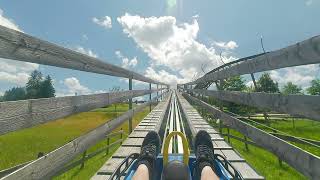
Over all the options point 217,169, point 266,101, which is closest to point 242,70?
point 266,101

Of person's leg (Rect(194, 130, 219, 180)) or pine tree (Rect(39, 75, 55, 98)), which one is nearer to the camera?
person's leg (Rect(194, 130, 219, 180))

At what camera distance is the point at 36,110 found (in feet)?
5.95

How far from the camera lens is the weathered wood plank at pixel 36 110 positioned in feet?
5.05

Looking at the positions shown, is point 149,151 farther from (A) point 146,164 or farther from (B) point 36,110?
(B) point 36,110

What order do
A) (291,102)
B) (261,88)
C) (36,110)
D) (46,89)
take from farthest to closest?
1. (46,89)
2. (261,88)
3. (291,102)
4. (36,110)

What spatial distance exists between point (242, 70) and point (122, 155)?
1.69 meters

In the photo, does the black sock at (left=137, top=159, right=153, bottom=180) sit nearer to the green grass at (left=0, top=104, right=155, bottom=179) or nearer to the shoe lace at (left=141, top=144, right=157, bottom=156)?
the shoe lace at (left=141, top=144, right=157, bottom=156)

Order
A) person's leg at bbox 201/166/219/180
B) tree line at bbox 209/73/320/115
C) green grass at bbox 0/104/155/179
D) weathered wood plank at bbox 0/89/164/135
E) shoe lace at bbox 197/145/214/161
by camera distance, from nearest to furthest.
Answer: weathered wood plank at bbox 0/89/164/135
person's leg at bbox 201/166/219/180
shoe lace at bbox 197/145/214/161
green grass at bbox 0/104/155/179
tree line at bbox 209/73/320/115

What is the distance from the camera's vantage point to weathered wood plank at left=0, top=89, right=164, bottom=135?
1.54 metres

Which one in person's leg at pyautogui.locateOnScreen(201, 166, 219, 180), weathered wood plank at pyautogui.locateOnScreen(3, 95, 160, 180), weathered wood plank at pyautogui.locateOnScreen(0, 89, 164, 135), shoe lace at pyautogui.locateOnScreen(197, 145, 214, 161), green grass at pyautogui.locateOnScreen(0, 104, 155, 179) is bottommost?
green grass at pyautogui.locateOnScreen(0, 104, 155, 179)

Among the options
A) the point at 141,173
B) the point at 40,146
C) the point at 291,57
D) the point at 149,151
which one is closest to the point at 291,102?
the point at 291,57

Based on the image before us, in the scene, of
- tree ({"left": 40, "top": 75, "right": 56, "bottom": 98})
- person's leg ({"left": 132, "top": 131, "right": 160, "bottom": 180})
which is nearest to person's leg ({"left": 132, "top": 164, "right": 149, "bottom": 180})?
person's leg ({"left": 132, "top": 131, "right": 160, "bottom": 180})

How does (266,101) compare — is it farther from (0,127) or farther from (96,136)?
(0,127)

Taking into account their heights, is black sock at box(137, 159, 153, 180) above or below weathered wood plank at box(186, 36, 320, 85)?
below
